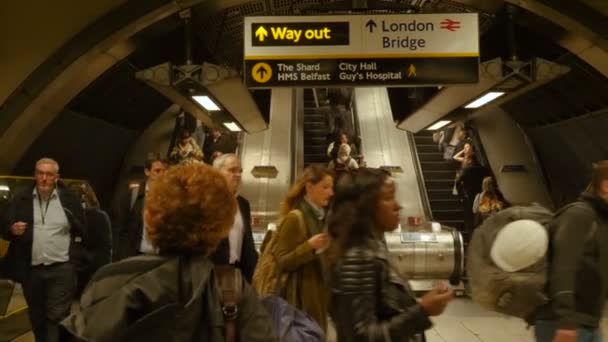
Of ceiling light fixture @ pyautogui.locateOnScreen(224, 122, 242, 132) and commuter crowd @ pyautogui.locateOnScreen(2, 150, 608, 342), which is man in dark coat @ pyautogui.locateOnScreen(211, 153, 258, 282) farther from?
ceiling light fixture @ pyautogui.locateOnScreen(224, 122, 242, 132)

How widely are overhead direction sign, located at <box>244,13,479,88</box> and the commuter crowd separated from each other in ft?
8.50

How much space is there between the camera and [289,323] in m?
1.77

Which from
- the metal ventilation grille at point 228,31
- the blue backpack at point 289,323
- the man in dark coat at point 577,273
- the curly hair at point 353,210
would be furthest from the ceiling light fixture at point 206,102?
the blue backpack at point 289,323

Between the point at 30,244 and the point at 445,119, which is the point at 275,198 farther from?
the point at 30,244

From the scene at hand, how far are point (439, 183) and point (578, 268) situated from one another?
10.6m

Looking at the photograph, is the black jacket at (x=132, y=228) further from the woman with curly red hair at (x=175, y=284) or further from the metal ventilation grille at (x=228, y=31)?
the metal ventilation grille at (x=228, y=31)

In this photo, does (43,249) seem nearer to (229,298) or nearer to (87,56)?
(87,56)

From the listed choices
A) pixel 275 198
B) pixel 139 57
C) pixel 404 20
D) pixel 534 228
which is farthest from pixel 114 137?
pixel 534 228

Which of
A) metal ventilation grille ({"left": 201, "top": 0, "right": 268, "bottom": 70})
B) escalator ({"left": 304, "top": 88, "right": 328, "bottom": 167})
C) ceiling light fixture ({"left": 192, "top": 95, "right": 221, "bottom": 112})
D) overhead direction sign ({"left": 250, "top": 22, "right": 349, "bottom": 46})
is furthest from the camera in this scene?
escalator ({"left": 304, "top": 88, "right": 328, "bottom": 167})

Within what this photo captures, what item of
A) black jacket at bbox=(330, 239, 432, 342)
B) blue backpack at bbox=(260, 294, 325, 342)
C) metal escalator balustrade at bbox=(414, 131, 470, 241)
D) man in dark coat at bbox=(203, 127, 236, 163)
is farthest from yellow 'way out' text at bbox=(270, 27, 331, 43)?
man in dark coat at bbox=(203, 127, 236, 163)

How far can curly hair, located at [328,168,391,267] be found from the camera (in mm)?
2027

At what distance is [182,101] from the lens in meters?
8.10

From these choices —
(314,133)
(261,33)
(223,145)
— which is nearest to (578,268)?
→ (261,33)

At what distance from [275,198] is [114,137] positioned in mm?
3206
